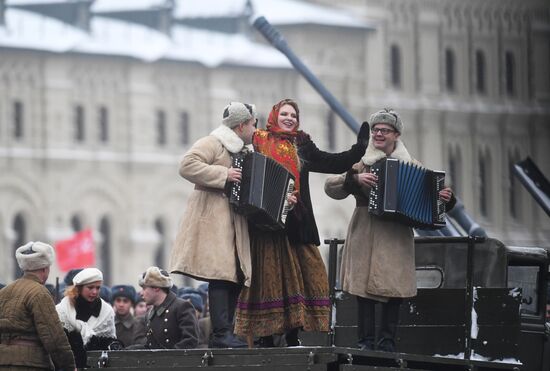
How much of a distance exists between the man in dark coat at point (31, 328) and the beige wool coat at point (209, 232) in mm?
687

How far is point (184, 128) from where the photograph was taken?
66688 millimetres

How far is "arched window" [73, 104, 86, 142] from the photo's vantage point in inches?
2542

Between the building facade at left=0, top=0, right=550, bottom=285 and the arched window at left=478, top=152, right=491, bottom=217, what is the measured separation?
5 cm

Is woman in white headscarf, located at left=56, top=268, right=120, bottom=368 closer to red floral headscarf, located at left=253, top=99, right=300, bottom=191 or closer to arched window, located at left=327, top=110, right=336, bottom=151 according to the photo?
red floral headscarf, located at left=253, top=99, right=300, bottom=191

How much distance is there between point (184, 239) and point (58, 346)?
89cm

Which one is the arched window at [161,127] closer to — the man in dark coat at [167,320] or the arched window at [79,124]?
the arched window at [79,124]

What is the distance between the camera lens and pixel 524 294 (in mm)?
11867

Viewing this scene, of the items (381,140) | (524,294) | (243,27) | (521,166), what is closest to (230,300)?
(381,140)

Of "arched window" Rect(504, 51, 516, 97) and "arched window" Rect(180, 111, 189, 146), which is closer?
A: "arched window" Rect(180, 111, 189, 146)

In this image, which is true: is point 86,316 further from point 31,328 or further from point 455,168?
point 455,168

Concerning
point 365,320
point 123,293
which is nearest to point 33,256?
point 365,320

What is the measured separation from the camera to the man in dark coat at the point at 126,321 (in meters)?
12.9

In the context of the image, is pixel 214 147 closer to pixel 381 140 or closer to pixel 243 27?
pixel 381 140

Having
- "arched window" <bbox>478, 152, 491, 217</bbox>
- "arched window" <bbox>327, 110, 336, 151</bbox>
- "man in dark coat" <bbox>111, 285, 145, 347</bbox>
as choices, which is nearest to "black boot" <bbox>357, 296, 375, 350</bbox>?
"man in dark coat" <bbox>111, 285, 145, 347</bbox>
